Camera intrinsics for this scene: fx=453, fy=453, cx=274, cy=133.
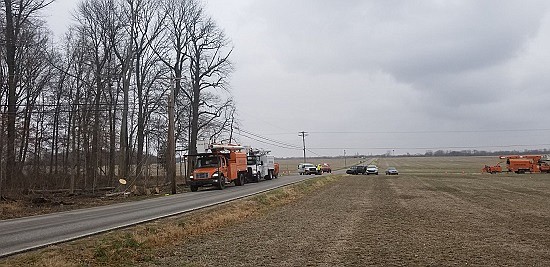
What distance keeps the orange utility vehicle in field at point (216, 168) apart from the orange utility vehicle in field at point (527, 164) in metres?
43.1

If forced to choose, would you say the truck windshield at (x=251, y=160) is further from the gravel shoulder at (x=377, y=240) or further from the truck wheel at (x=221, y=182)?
the gravel shoulder at (x=377, y=240)

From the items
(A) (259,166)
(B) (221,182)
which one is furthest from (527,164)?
(B) (221,182)

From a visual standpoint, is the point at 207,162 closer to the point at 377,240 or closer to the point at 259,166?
the point at 259,166

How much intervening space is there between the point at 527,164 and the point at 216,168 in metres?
47.3

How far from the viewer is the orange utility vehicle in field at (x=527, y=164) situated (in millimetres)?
60625

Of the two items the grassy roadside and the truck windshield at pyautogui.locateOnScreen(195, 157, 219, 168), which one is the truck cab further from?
the grassy roadside

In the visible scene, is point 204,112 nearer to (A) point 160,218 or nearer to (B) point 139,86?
(B) point 139,86

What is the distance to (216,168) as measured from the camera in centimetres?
3391

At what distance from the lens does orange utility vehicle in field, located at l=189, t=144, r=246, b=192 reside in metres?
33.3

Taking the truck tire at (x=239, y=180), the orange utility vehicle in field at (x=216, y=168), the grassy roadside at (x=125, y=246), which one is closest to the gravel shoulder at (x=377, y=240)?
the grassy roadside at (x=125, y=246)

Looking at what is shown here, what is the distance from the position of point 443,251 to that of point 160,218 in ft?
33.2

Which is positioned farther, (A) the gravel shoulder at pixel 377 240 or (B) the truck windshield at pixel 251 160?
(B) the truck windshield at pixel 251 160

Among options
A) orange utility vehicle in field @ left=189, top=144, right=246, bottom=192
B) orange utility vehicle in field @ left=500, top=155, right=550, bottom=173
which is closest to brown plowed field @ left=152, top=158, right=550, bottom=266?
orange utility vehicle in field @ left=189, top=144, right=246, bottom=192

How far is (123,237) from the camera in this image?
36.4 ft
